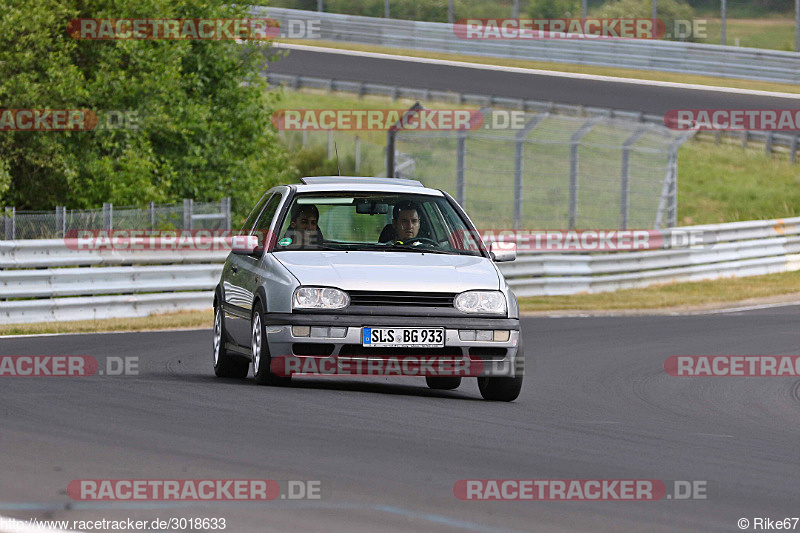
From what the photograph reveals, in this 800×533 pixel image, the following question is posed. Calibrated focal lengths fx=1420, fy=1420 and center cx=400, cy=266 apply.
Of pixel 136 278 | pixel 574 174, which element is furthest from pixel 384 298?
pixel 574 174

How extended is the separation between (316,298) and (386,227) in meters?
1.30

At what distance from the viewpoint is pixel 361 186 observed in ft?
36.0

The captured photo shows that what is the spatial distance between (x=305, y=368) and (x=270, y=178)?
2327 cm

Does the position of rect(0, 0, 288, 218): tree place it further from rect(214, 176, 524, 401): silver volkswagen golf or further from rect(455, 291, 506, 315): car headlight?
rect(455, 291, 506, 315): car headlight

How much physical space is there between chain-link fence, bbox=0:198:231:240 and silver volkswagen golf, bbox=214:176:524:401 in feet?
31.3

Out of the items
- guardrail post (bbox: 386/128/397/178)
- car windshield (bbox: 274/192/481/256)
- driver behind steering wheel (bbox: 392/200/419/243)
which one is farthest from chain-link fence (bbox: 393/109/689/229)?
driver behind steering wheel (bbox: 392/200/419/243)

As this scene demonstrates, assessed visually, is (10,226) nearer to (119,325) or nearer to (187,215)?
(187,215)

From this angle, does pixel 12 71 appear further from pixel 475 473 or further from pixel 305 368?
pixel 475 473

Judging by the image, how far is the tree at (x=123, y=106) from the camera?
2627 cm

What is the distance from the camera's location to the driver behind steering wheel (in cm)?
1077

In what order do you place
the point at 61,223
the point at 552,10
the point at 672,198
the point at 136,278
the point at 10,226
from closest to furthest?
1. the point at 136,278
2. the point at 10,226
3. the point at 61,223
4. the point at 672,198
5. the point at 552,10

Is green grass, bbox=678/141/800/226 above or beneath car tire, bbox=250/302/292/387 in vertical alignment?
beneath

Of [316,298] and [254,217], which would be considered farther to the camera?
[254,217]

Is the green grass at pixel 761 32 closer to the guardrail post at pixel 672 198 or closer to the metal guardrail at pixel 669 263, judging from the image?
the guardrail post at pixel 672 198
